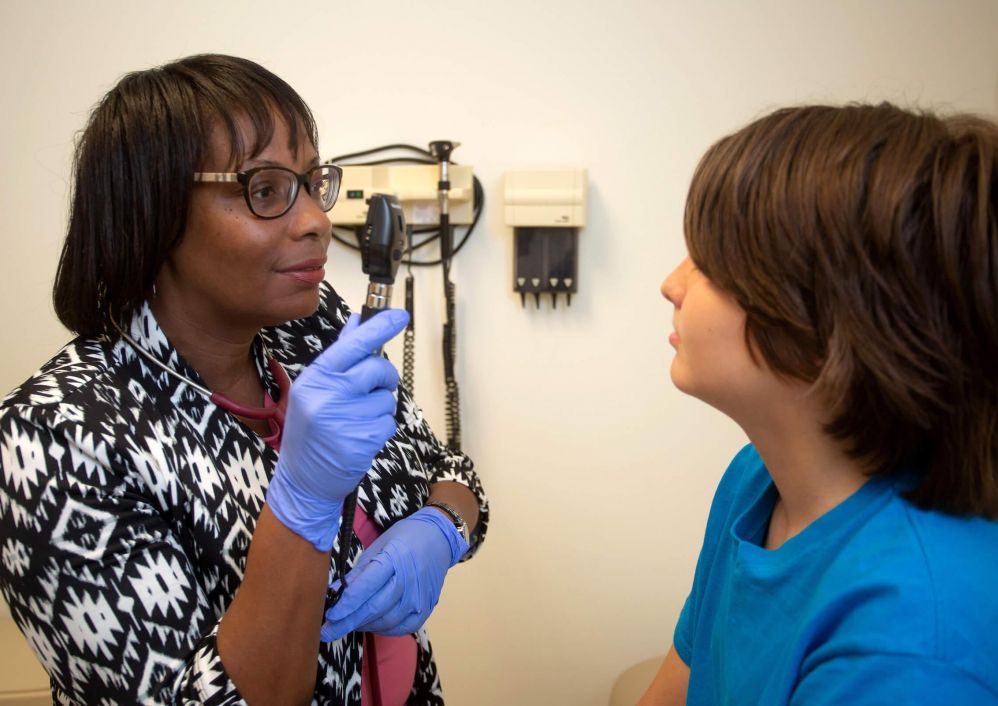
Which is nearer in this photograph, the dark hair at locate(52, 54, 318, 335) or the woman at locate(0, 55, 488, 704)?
the woman at locate(0, 55, 488, 704)

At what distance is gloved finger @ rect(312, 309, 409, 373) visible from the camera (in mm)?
790

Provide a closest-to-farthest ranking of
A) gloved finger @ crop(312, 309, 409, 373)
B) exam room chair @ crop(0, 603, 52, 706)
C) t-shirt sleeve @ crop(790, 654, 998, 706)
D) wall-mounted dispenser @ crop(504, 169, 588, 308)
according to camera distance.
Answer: t-shirt sleeve @ crop(790, 654, 998, 706) → gloved finger @ crop(312, 309, 409, 373) → exam room chair @ crop(0, 603, 52, 706) → wall-mounted dispenser @ crop(504, 169, 588, 308)

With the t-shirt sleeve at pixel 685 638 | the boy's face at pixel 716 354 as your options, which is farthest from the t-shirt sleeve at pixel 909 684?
the t-shirt sleeve at pixel 685 638

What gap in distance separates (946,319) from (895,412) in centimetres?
9

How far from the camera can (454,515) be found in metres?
1.07

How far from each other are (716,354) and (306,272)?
0.52m

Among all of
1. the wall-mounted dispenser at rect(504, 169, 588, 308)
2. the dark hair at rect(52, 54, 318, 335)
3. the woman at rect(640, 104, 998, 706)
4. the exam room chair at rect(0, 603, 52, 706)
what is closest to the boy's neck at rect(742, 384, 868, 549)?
the woman at rect(640, 104, 998, 706)

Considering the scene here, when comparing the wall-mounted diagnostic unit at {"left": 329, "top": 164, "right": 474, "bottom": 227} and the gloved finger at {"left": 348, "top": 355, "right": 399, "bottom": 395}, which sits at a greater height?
the wall-mounted diagnostic unit at {"left": 329, "top": 164, "right": 474, "bottom": 227}

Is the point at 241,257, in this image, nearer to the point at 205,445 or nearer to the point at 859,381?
the point at 205,445

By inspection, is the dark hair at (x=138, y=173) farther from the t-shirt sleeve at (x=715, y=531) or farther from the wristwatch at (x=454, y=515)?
the t-shirt sleeve at (x=715, y=531)

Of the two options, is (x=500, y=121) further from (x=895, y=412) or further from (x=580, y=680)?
(x=580, y=680)

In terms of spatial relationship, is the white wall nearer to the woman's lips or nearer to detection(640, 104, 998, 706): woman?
the woman's lips

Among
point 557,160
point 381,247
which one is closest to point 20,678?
point 381,247

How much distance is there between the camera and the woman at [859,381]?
55cm
